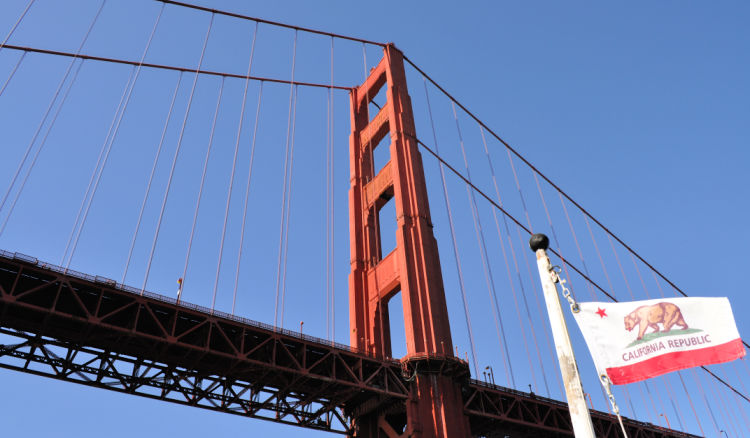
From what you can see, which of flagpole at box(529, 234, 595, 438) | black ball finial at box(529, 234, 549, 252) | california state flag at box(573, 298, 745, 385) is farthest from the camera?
california state flag at box(573, 298, 745, 385)

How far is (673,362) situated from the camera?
36.0 feet

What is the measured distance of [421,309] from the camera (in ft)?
110

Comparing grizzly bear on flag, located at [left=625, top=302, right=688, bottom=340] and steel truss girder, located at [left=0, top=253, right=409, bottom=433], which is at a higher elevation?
steel truss girder, located at [left=0, top=253, right=409, bottom=433]

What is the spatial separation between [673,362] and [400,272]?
82.7ft

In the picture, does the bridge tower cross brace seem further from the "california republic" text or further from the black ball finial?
the black ball finial

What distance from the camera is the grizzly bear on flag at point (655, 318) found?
1080 cm

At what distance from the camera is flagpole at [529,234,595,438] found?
787 centimetres

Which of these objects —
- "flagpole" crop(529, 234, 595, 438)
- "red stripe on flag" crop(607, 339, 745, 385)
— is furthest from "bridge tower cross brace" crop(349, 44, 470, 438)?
"flagpole" crop(529, 234, 595, 438)

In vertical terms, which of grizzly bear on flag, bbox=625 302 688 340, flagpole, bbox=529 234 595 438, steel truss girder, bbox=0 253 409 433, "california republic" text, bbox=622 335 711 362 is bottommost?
flagpole, bbox=529 234 595 438

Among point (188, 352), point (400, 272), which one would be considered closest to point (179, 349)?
point (188, 352)

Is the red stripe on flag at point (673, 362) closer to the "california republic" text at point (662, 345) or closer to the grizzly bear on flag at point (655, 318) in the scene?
the "california republic" text at point (662, 345)

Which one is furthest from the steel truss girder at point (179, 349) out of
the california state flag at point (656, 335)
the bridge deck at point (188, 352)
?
the california state flag at point (656, 335)

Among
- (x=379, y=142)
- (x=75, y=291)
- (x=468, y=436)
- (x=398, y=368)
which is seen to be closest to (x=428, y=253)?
(x=398, y=368)

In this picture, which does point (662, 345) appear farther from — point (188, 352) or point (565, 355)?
point (188, 352)
